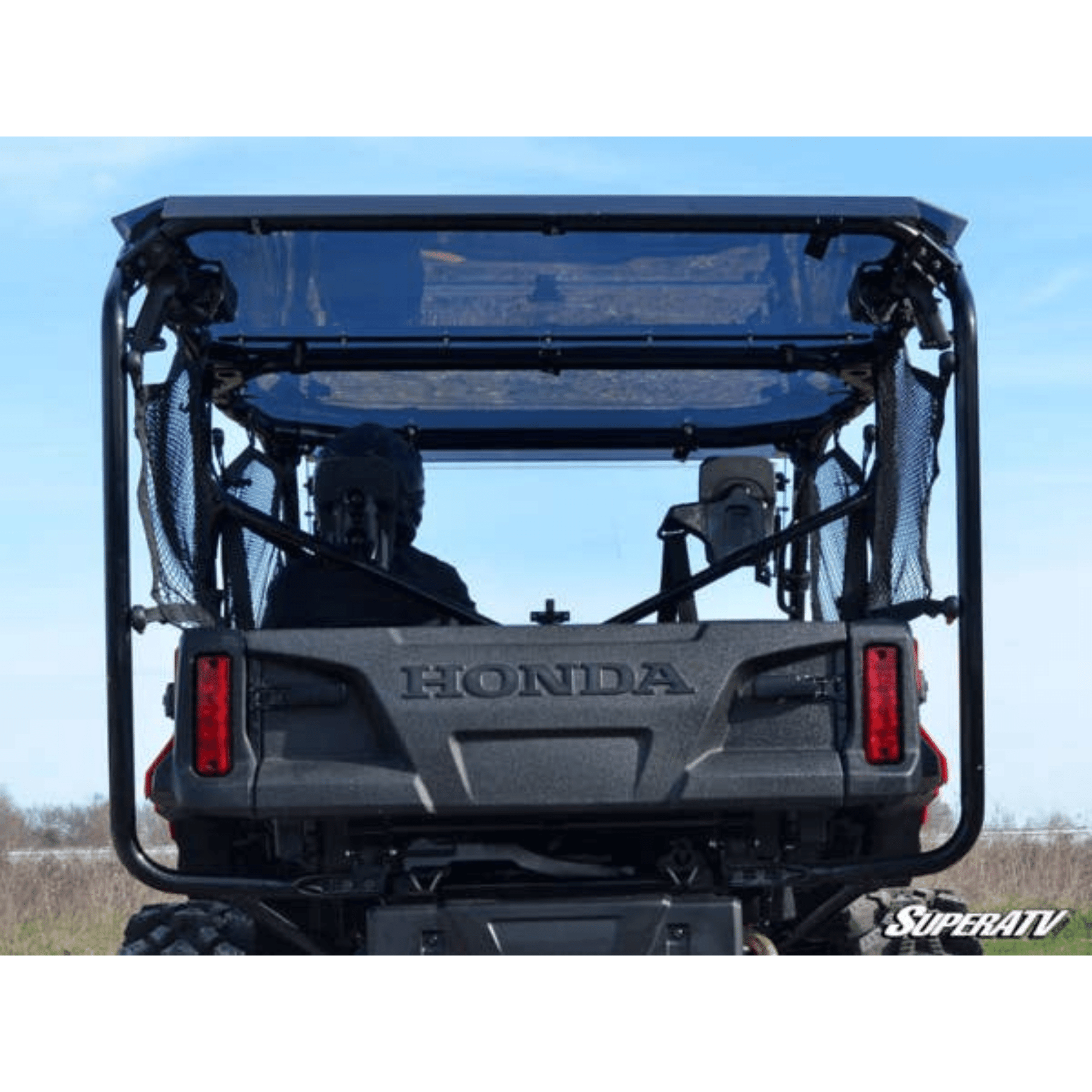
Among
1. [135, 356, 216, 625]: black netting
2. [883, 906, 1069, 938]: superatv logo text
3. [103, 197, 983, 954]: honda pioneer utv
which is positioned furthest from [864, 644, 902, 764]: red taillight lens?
[135, 356, 216, 625]: black netting

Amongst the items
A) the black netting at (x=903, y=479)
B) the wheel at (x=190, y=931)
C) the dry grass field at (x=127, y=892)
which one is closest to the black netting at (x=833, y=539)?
the black netting at (x=903, y=479)

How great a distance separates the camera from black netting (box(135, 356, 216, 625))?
18.4 feet

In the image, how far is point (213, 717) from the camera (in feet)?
17.5

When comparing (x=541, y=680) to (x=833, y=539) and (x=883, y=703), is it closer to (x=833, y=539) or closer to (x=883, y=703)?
(x=883, y=703)

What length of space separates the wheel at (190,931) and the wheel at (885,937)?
5.92 feet

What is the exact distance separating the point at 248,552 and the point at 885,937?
2.25 metres

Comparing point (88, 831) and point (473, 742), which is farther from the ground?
point (473, 742)

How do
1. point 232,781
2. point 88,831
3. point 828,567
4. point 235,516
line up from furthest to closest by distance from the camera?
point 88,831 → point 828,567 → point 235,516 → point 232,781

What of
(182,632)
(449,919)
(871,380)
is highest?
(871,380)

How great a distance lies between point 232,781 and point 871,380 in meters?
2.31

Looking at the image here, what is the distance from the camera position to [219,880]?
5.52 metres

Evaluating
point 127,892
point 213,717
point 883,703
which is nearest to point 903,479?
point 883,703

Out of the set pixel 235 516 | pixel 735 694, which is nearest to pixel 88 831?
pixel 235 516

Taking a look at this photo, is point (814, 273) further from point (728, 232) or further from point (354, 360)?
point (354, 360)
